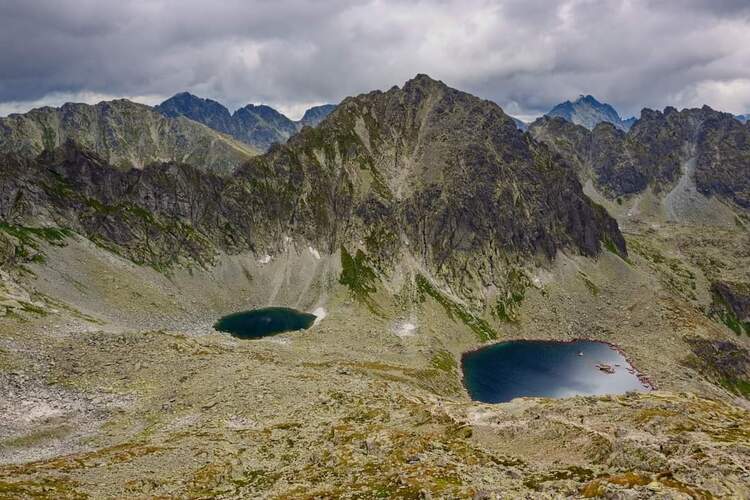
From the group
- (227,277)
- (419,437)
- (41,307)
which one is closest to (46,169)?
(227,277)

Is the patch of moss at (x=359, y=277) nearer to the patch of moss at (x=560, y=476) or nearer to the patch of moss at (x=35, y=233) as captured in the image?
the patch of moss at (x=35, y=233)

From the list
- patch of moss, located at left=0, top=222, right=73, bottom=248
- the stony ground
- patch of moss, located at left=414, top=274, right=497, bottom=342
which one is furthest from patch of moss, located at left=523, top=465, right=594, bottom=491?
patch of moss, located at left=0, top=222, right=73, bottom=248

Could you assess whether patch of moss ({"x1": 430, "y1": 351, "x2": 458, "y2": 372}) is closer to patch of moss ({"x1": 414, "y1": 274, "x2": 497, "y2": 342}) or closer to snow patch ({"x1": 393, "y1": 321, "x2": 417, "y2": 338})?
snow patch ({"x1": 393, "y1": 321, "x2": 417, "y2": 338})

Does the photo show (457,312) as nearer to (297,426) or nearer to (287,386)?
(287,386)

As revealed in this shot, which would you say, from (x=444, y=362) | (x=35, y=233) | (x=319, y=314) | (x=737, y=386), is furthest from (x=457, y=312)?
(x=35, y=233)

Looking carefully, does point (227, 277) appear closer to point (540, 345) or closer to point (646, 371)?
point (540, 345)

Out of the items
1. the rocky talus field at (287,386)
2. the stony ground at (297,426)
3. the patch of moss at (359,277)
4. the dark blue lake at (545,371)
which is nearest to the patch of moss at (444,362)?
the rocky talus field at (287,386)
